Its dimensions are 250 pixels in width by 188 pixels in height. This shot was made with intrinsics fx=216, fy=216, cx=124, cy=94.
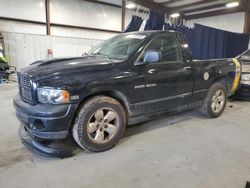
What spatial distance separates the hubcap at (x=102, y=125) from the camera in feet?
8.62

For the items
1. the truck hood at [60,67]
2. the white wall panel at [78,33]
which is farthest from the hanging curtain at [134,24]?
the white wall panel at [78,33]

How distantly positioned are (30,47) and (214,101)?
27.5ft

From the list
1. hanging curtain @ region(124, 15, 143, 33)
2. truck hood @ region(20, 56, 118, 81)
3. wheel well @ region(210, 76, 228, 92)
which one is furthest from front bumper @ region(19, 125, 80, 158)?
hanging curtain @ region(124, 15, 143, 33)

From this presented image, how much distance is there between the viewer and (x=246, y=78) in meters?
5.41

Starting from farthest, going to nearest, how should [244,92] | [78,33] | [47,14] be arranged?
[78,33] → [47,14] → [244,92]

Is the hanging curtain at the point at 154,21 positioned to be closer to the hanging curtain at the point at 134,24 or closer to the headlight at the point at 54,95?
the hanging curtain at the point at 134,24

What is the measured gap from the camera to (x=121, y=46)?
11.0ft

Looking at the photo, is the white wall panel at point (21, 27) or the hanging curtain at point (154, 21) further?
the white wall panel at point (21, 27)

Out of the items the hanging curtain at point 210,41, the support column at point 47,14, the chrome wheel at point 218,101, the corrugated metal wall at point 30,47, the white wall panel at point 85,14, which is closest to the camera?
the chrome wheel at point 218,101

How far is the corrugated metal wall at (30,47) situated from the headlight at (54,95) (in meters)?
8.10

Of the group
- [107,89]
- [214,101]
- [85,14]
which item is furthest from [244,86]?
[85,14]

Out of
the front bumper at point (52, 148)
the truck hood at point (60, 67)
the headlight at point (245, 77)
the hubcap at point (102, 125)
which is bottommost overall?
the front bumper at point (52, 148)

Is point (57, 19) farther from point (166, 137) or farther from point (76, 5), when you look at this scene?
point (166, 137)

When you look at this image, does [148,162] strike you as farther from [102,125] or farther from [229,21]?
[229,21]
